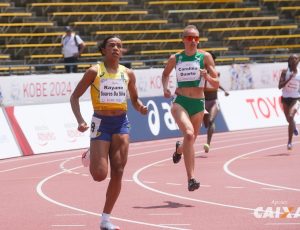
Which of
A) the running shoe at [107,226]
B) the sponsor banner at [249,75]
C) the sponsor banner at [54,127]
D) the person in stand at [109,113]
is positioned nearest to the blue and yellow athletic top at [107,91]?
the person in stand at [109,113]

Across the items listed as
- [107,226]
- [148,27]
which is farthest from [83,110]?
[148,27]

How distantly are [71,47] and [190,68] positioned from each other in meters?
15.8

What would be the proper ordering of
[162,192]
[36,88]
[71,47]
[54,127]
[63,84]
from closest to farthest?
[162,192] → [54,127] → [36,88] → [63,84] → [71,47]

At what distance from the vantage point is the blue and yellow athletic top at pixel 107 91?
9.77 metres

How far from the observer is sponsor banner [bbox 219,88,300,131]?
26.7m

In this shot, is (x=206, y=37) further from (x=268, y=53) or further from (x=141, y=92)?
(x=141, y=92)

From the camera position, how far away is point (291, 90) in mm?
19094

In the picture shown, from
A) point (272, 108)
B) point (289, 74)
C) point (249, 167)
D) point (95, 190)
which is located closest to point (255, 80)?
point (272, 108)

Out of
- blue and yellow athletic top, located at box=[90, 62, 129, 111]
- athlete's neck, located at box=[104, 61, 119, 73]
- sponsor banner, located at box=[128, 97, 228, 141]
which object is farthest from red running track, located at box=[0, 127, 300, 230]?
sponsor banner, located at box=[128, 97, 228, 141]

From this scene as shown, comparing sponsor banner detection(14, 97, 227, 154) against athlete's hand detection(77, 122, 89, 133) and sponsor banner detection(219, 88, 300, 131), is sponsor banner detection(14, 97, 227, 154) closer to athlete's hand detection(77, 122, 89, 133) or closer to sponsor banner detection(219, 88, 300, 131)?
sponsor banner detection(219, 88, 300, 131)

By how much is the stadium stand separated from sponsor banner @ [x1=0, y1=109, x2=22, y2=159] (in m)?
6.88

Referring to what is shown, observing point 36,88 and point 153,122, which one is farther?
point 36,88

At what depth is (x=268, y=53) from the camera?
38531 mm

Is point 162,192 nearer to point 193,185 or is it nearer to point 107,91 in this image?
point 193,185
